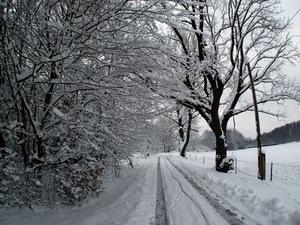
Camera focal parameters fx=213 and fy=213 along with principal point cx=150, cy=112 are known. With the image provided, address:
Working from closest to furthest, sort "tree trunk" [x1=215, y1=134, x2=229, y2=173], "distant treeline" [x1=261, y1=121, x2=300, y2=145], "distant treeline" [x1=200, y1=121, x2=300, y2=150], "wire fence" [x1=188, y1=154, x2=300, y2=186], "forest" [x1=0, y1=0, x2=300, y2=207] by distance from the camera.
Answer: "forest" [x1=0, y1=0, x2=300, y2=207] → "wire fence" [x1=188, y1=154, x2=300, y2=186] → "tree trunk" [x1=215, y1=134, x2=229, y2=173] → "distant treeline" [x1=200, y1=121, x2=300, y2=150] → "distant treeline" [x1=261, y1=121, x2=300, y2=145]

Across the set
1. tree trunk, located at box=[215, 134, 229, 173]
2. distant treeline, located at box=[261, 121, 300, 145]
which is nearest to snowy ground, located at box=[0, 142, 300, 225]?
tree trunk, located at box=[215, 134, 229, 173]

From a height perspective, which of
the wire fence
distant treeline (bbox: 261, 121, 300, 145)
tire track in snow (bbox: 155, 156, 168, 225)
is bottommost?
the wire fence

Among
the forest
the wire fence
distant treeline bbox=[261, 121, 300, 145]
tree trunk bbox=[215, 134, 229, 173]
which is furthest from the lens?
distant treeline bbox=[261, 121, 300, 145]

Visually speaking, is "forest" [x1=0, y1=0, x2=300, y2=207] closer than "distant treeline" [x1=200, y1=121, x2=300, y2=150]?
Yes

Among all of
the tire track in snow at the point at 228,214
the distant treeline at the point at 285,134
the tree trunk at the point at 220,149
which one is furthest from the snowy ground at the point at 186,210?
the distant treeline at the point at 285,134

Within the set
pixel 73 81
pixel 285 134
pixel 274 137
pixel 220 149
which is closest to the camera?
pixel 73 81

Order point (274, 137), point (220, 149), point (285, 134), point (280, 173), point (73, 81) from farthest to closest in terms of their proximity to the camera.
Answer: point (274, 137)
point (285, 134)
point (280, 173)
point (220, 149)
point (73, 81)

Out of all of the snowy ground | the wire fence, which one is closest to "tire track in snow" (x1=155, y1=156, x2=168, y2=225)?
the snowy ground

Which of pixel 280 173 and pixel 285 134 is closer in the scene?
pixel 280 173

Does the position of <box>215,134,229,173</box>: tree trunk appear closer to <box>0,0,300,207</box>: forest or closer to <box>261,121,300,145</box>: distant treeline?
<box>0,0,300,207</box>: forest

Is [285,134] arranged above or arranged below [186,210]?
above

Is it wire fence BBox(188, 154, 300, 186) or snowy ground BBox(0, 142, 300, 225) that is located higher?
snowy ground BBox(0, 142, 300, 225)

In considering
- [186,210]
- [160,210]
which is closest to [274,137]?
[186,210]

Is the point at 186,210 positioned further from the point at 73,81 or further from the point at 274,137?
the point at 274,137
